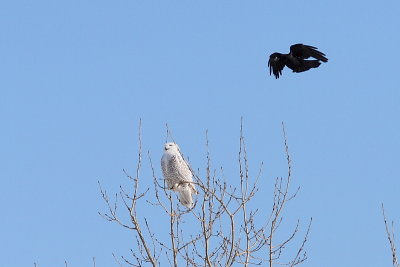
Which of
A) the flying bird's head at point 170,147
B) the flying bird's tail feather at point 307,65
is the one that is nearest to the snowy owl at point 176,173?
the flying bird's head at point 170,147

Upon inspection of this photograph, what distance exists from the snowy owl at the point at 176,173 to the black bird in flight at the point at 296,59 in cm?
228

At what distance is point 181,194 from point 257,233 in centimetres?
253

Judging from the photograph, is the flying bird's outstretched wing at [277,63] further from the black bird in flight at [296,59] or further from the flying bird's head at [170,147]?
the flying bird's head at [170,147]

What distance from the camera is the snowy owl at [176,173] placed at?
39.0 feet

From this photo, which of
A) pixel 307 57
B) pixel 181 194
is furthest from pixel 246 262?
pixel 307 57

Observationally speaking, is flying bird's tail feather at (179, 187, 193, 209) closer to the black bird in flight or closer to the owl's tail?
the owl's tail

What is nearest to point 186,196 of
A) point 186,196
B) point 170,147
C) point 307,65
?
point 186,196

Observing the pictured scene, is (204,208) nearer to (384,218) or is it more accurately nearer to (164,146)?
(384,218)

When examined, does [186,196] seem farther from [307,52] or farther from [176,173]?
[307,52]

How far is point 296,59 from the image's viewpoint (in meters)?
13.4

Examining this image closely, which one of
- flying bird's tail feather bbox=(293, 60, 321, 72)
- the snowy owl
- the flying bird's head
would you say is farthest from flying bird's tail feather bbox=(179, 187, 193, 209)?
flying bird's tail feather bbox=(293, 60, 321, 72)

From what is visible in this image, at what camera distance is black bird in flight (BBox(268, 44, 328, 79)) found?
13180 mm

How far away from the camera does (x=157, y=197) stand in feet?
31.8

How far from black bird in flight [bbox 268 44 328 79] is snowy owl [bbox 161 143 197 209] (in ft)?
7.48
